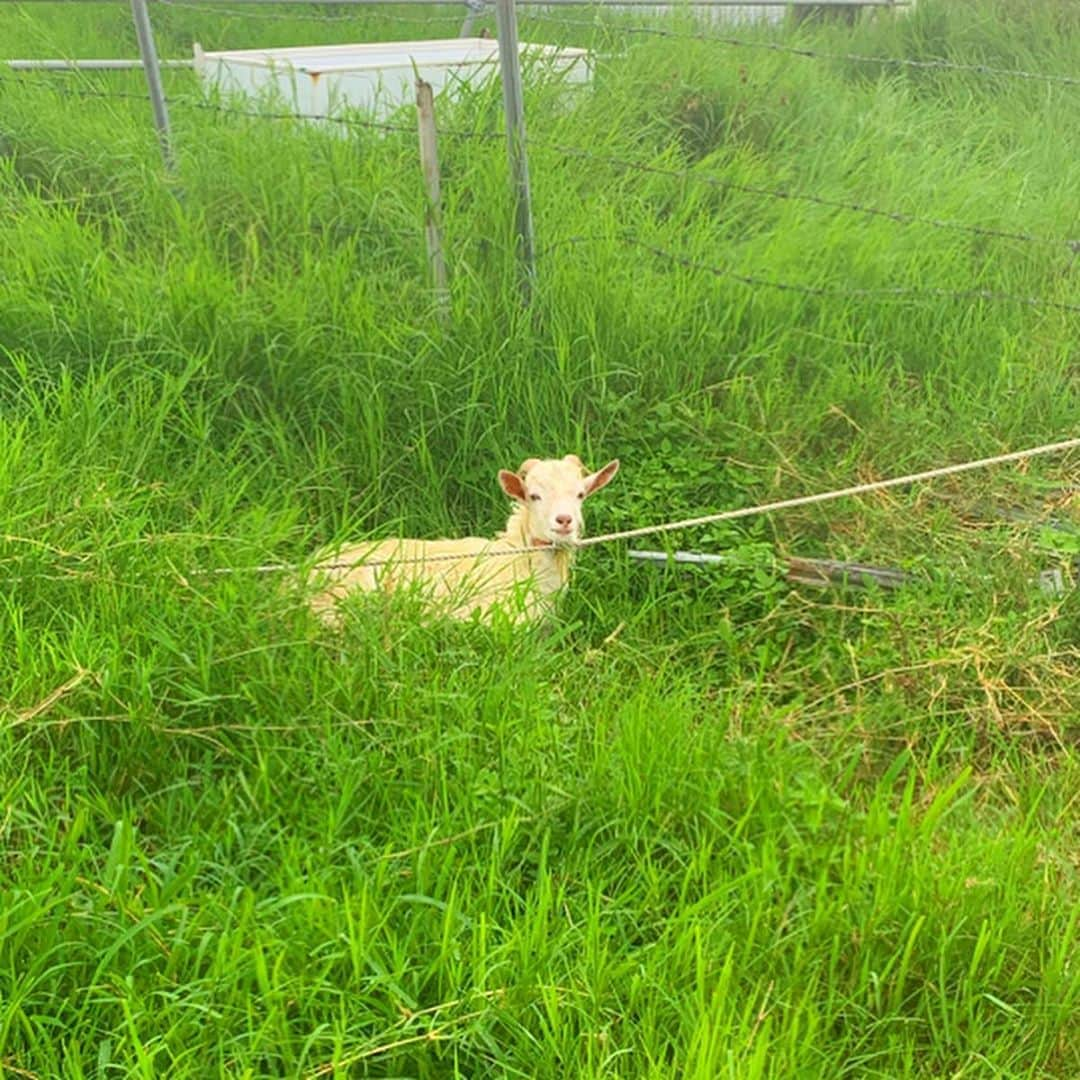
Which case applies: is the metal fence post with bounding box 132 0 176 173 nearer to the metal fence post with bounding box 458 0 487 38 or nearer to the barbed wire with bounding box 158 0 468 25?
the metal fence post with bounding box 458 0 487 38

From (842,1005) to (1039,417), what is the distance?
2986 millimetres

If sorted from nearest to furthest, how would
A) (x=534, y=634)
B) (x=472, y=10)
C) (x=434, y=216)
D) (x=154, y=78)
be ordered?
A: 1. (x=534, y=634)
2. (x=434, y=216)
3. (x=154, y=78)
4. (x=472, y=10)

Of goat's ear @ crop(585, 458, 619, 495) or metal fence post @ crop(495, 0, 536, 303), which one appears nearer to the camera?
goat's ear @ crop(585, 458, 619, 495)

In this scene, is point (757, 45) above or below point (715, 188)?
above

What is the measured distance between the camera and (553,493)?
360 cm

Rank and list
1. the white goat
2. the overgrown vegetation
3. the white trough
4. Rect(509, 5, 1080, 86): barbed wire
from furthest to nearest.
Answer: Rect(509, 5, 1080, 86): barbed wire
the white trough
the white goat
the overgrown vegetation

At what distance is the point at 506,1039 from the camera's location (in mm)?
2100

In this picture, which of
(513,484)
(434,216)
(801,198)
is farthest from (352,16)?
(513,484)

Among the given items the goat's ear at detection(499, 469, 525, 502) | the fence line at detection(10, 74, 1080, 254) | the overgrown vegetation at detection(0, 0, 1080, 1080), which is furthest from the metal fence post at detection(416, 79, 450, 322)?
the goat's ear at detection(499, 469, 525, 502)

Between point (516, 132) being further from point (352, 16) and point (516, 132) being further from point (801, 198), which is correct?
point (352, 16)

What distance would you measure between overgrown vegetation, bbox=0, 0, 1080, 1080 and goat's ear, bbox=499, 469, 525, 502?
357 mm

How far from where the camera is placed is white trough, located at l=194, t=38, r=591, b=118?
5.66 metres

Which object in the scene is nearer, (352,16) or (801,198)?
(801,198)

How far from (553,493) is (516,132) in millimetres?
1422
